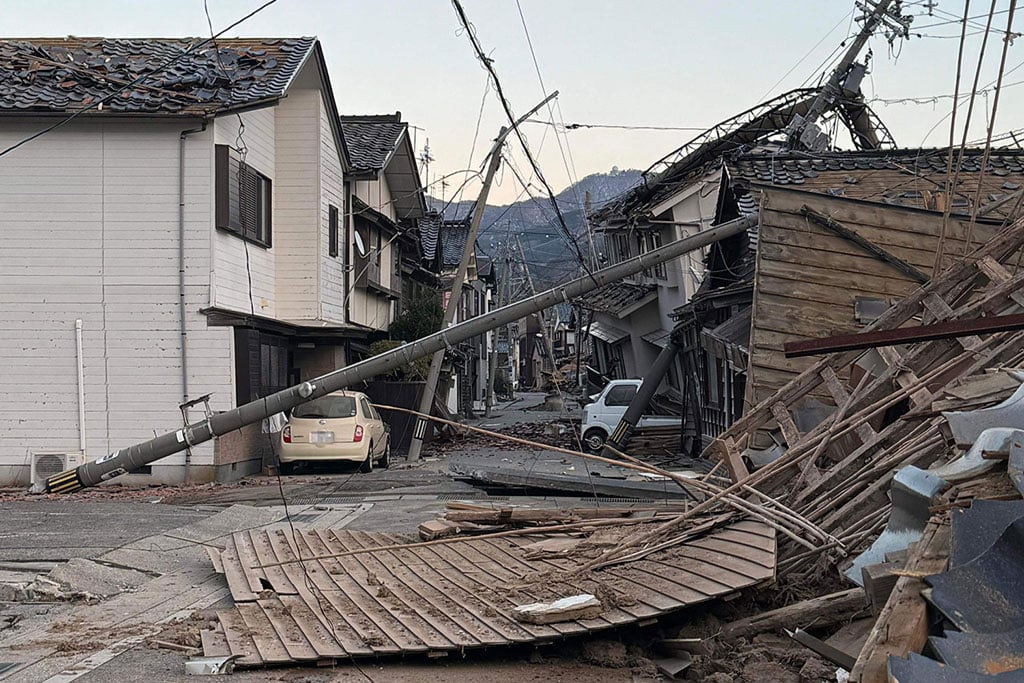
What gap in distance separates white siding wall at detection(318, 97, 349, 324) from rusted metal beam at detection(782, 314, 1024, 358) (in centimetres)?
1722

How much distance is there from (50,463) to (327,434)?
16.3 ft

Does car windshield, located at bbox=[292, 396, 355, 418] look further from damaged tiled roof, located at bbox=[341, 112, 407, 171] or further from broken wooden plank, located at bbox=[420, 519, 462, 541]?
broken wooden plank, located at bbox=[420, 519, 462, 541]

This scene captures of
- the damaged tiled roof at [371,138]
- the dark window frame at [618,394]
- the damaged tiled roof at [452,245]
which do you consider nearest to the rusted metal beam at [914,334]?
the dark window frame at [618,394]

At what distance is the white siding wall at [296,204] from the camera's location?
75.5 ft

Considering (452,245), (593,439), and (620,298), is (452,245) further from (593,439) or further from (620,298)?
(593,439)

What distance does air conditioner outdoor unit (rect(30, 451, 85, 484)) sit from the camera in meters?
18.3

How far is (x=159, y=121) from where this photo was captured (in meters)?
18.8

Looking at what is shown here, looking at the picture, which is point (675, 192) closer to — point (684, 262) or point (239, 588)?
point (684, 262)

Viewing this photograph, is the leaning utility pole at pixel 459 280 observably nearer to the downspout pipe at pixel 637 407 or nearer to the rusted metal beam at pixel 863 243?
the downspout pipe at pixel 637 407

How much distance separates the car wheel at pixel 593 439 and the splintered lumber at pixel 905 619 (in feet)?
65.1

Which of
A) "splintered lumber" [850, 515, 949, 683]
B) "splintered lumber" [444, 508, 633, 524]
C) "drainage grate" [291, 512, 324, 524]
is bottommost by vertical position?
"drainage grate" [291, 512, 324, 524]

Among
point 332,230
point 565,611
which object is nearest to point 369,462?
point 332,230

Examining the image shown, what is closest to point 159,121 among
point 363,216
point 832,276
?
point 363,216

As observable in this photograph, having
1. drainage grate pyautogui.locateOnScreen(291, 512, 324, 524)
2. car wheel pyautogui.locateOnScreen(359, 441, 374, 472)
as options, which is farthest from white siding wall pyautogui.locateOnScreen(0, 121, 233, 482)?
drainage grate pyautogui.locateOnScreen(291, 512, 324, 524)
